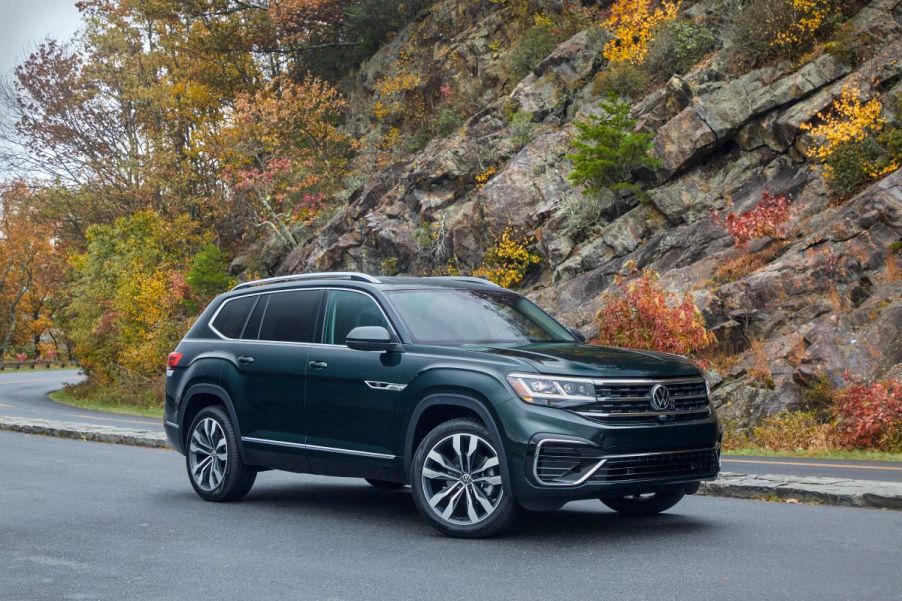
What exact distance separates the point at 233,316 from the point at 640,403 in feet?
14.9

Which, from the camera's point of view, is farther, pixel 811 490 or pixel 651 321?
pixel 651 321

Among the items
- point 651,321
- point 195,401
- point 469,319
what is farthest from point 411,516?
point 651,321

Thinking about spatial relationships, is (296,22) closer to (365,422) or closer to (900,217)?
(900,217)

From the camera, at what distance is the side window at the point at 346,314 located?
894 centimetres

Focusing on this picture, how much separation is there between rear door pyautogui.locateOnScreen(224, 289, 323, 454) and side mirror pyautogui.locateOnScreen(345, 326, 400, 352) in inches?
36.9

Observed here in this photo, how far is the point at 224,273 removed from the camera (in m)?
38.8

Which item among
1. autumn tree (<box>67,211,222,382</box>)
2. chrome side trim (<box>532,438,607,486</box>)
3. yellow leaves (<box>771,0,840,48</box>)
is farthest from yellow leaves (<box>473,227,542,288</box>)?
chrome side trim (<box>532,438,607,486</box>)

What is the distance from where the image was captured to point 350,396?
8617 mm

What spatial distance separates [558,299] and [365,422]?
1663cm

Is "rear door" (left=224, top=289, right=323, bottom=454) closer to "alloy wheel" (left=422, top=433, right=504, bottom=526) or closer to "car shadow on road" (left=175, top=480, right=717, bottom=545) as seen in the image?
"car shadow on road" (left=175, top=480, right=717, bottom=545)

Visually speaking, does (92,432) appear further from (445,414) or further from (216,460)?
(445,414)

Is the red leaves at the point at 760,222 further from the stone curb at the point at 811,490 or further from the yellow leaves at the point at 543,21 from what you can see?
the yellow leaves at the point at 543,21

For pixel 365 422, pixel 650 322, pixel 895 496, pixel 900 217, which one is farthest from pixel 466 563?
pixel 900 217

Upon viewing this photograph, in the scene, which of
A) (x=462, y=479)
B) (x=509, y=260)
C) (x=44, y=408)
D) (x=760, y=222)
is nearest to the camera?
(x=462, y=479)
